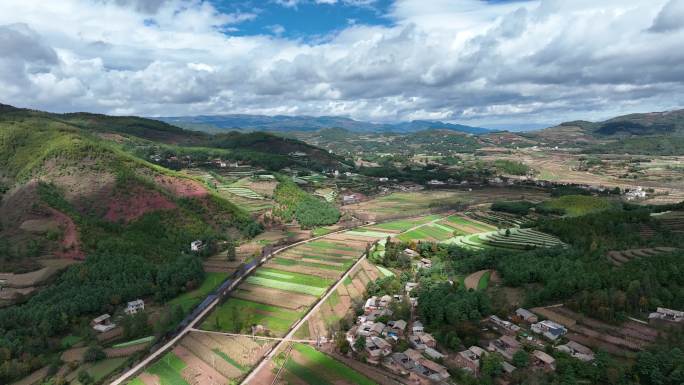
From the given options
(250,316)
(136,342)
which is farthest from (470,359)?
A: (136,342)

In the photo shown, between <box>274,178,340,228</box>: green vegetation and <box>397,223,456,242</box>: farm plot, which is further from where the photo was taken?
<box>274,178,340,228</box>: green vegetation

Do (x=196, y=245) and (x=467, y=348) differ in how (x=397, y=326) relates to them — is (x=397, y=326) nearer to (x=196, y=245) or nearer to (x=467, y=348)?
(x=467, y=348)

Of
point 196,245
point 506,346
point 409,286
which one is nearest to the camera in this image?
point 506,346

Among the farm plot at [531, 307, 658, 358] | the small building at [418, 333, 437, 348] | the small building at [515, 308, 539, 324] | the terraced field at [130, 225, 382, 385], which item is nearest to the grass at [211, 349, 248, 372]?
the terraced field at [130, 225, 382, 385]

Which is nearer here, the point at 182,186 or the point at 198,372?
the point at 198,372

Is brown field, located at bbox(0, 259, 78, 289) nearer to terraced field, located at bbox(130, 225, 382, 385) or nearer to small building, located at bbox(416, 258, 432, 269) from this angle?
terraced field, located at bbox(130, 225, 382, 385)

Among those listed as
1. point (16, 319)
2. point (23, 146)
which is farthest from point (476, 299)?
point (23, 146)
